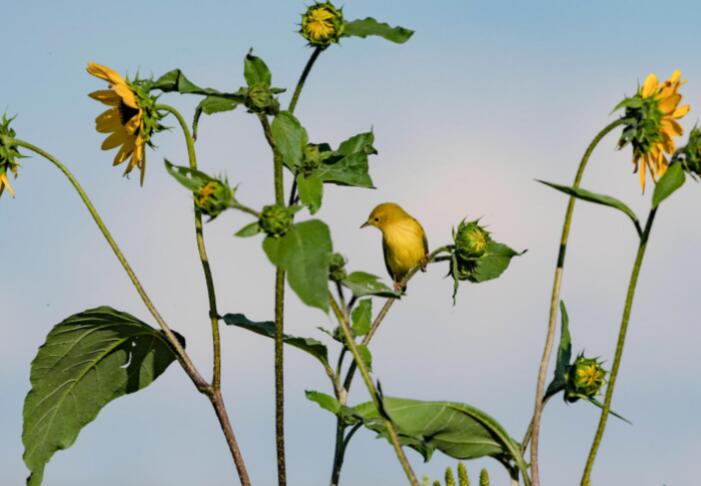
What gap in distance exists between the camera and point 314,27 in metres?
3.91

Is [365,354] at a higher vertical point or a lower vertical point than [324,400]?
higher

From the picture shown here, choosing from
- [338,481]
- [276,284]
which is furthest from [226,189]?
[338,481]

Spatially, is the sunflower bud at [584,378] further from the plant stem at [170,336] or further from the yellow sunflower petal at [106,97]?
the yellow sunflower petal at [106,97]

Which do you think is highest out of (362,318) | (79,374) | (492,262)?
(492,262)

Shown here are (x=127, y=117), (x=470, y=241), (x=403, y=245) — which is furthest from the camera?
(x=403, y=245)

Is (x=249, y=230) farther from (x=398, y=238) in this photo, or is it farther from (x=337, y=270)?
(x=398, y=238)

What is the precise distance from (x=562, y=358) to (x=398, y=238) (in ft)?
7.60

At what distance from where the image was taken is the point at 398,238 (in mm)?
5980

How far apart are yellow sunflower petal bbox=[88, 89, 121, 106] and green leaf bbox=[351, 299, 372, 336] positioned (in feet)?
3.79

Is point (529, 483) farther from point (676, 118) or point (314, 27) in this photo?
point (314, 27)

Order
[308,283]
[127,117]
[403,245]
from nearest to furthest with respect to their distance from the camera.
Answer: [308,283] < [127,117] < [403,245]

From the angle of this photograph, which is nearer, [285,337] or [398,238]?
[285,337]

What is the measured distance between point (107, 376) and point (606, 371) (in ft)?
5.97

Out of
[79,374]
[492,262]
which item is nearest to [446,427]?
[492,262]
